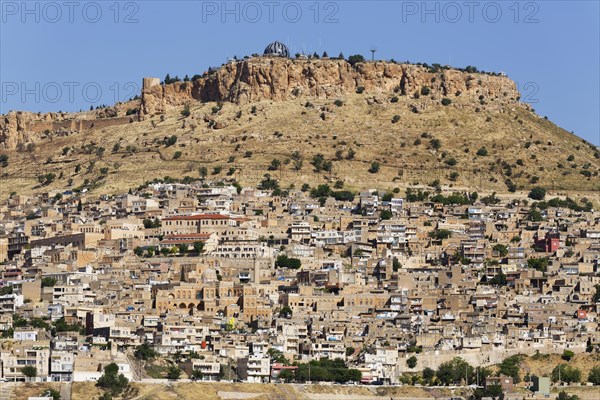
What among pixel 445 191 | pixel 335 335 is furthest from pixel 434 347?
pixel 445 191

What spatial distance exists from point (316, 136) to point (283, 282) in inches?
1491

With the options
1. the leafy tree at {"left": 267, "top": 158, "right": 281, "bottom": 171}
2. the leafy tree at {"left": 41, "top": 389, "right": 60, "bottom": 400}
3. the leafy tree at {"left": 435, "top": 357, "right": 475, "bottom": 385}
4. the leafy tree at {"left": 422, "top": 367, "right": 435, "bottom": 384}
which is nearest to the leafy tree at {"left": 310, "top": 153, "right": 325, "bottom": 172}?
the leafy tree at {"left": 267, "top": 158, "right": 281, "bottom": 171}

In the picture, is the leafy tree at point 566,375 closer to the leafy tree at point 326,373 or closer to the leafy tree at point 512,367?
the leafy tree at point 512,367

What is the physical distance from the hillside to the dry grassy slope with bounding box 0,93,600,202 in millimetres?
130

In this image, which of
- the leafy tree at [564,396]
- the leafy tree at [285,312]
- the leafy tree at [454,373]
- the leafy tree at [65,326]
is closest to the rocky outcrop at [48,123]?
the leafy tree at [285,312]

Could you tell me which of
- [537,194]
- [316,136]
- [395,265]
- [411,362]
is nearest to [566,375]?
[411,362]

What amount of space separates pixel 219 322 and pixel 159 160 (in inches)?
1744

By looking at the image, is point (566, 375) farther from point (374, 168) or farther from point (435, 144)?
point (435, 144)

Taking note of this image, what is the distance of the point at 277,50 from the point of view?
489 ft

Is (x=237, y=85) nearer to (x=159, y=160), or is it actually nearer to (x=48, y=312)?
(x=159, y=160)

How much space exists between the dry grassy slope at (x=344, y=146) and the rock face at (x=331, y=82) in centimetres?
82

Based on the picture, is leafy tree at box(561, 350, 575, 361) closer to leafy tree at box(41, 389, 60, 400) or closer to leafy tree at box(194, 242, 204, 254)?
leafy tree at box(41, 389, 60, 400)

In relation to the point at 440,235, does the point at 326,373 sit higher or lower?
lower

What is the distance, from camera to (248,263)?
350 ft
